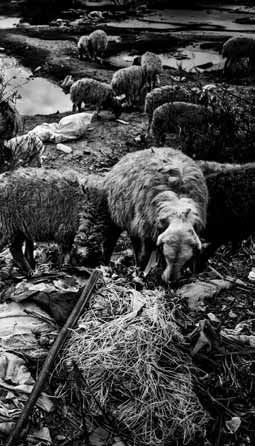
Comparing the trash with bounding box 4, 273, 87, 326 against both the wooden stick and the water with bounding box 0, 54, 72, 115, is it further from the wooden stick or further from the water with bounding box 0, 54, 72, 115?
the water with bounding box 0, 54, 72, 115

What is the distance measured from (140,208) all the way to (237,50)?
1375 centimetres

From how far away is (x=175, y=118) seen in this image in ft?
33.0

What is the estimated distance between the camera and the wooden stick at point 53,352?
100 inches

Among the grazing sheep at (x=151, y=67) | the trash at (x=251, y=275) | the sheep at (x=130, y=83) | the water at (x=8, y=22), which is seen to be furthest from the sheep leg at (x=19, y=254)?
the water at (x=8, y=22)

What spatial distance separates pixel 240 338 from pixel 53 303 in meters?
1.28

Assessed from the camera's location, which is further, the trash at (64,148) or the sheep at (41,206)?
the trash at (64,148)

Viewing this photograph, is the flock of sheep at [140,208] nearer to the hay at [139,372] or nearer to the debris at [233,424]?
the hay at [139,372]

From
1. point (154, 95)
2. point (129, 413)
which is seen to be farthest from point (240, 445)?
point (154, 95)

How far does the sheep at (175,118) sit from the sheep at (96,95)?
8.34ft

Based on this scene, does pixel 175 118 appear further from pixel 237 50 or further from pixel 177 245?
pixel 237 50

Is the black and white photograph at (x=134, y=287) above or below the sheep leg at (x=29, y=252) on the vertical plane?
above

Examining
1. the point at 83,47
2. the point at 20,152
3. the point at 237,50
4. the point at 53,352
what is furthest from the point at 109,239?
the point at 83,47

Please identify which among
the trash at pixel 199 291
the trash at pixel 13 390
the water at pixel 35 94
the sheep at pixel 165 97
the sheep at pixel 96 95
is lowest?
the water at pixel 35 94

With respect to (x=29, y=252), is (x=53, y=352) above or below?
above
